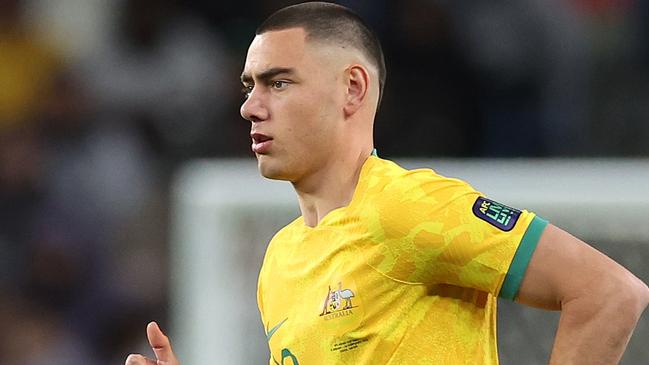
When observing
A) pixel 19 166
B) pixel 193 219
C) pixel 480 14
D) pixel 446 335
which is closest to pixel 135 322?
pixel 19 166

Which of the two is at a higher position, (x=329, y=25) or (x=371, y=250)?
(x=329, y=25)

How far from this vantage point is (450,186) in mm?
2621

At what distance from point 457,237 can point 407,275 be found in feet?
0.52

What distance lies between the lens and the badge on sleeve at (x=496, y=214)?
2.56 metres

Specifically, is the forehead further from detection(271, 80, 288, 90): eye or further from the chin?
the chin

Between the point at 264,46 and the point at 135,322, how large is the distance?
3.19 m

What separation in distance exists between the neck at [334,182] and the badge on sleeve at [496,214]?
417mm

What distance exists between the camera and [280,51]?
2949mm

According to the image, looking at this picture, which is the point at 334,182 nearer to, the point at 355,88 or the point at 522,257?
the point at 355,88

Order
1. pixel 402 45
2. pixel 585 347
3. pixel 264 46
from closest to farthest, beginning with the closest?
pixel 585 347, pixel 264 46, pixel 402 45

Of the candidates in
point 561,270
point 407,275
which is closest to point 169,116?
point 407,275

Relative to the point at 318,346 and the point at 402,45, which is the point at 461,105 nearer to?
the point at 402,45

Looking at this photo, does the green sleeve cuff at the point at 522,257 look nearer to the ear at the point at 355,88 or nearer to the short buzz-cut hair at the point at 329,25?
the ear at the point at 355,88

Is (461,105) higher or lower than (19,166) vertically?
higher
